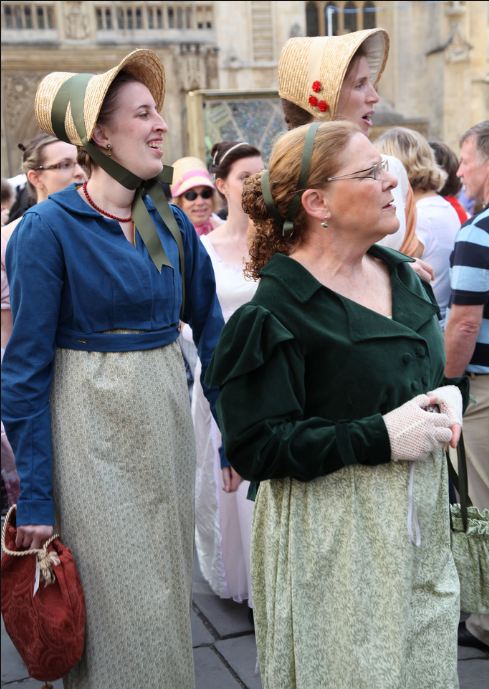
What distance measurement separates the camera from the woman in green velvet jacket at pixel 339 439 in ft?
7.02

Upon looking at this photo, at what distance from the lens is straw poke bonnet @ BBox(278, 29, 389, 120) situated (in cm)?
309

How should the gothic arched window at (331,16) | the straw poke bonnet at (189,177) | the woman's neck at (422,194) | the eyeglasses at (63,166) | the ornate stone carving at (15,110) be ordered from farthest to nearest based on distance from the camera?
the gothic arched window at (331,16), the ornate stone carving at (15,110), the straw poke bonnet at (189,177), the woman's neck at (422,194), the eyeglasses at (63,166)

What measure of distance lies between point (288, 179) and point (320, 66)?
101 cm

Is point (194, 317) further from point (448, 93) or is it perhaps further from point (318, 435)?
point (448, 93)

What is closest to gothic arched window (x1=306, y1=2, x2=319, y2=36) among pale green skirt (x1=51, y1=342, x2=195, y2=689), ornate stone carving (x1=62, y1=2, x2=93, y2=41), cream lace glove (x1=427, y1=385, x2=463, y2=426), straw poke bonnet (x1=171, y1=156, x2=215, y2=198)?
ornate stone carving (x1=62, y1=2, x2=93, y2=41)

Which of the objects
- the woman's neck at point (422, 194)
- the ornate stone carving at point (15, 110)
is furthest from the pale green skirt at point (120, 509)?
the ornate stone carving at point (15, 110)

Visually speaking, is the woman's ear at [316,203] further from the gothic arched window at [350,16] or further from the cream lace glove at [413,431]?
the gothic arched window at [350,16]

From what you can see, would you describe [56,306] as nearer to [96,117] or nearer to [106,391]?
[106,391]

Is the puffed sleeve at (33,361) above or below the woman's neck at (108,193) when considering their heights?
below

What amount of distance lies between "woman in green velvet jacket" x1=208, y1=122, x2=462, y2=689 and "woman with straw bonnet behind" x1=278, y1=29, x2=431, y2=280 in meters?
0.80

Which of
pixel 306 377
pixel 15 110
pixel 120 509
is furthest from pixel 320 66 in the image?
pixel 15 110

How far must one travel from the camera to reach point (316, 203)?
7.46 feet

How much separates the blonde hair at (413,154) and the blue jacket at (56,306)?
2298 millimetres

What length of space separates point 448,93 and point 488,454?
17515 mm
